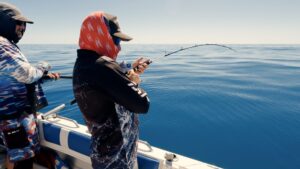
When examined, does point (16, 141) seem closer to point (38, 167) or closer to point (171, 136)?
point (38, 167)

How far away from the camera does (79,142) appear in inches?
96.0

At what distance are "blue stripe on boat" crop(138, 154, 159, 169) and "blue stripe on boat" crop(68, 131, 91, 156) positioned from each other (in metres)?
0.64

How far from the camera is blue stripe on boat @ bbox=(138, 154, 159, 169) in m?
2.02

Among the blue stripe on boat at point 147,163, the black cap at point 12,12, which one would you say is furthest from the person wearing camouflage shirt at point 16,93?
the blue stripe on boat at point 147,163

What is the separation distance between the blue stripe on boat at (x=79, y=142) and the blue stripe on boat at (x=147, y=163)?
64 centimetres

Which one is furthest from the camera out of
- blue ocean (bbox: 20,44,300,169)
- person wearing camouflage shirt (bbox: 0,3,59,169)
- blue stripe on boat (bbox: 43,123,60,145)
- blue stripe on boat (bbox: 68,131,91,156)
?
blue ocean (bbox: 20,44,300,169)

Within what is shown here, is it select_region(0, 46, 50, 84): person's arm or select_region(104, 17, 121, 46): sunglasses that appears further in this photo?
select_region(0, 46, 50, 84): person's arm

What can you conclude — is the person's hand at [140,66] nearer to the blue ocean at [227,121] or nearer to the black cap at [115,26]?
the black cap at [115,26]

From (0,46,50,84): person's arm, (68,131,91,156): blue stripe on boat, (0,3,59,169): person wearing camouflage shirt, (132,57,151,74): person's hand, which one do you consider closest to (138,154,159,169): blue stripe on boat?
(68,131,91,156): blue stripe on boat

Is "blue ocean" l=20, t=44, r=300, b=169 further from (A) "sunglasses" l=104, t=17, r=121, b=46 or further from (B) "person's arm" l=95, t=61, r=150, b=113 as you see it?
(B) "person's arm" l=95, t=61, r=150, b=113

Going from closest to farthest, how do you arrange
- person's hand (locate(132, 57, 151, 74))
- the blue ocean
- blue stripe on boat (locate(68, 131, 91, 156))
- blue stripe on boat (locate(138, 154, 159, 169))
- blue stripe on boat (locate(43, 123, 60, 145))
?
person's hand (locate(132, 57, 151, 74))
blue stripe on boat (locate(138, 154, 159, 169))
blue stripe on boat (locate(68, 131, 91, 156))
blue stripe on boat (locate(43, 123, 60, 145))
the blue ocean

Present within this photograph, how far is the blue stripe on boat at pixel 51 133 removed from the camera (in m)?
2.66

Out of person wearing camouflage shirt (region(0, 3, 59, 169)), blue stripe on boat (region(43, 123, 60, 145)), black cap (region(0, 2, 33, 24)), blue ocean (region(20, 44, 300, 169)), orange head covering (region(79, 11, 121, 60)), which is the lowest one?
blue ocean (region(20, 44, 300, 169))

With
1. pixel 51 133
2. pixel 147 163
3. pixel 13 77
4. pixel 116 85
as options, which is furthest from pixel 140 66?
pixel 51 133
